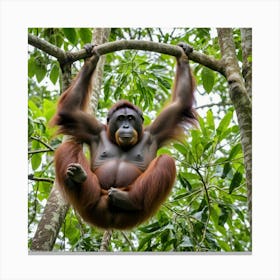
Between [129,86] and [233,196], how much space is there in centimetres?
153

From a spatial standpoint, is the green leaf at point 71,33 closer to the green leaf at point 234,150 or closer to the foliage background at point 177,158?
the foliage background at point 177,158

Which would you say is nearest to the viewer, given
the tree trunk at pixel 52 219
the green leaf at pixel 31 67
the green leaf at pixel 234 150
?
the tree trunk at pixel 52 219

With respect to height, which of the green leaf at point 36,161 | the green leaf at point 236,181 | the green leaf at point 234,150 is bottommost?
the green leaf at point 236,181

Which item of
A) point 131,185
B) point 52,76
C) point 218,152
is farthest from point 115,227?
point 52,76

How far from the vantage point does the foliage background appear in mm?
5391

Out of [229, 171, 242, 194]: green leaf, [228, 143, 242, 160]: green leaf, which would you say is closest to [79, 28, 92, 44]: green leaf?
[228, 143, 242, 160]: green leaf

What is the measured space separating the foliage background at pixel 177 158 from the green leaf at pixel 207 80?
0.01m

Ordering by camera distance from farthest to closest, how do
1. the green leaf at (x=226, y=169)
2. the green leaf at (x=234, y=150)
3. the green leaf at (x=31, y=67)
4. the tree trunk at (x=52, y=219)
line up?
the green leaf at (x=31, y=67) < the green leaf at (x=234, y=150) < the green leaf at (x=226, y=169) < the tree trunk at (x=52, y=219)

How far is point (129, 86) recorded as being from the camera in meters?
5.92

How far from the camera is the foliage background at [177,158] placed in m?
5.39

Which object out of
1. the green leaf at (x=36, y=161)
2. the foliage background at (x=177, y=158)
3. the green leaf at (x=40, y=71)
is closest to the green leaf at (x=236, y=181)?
the foliage background at (x=177, y=158)

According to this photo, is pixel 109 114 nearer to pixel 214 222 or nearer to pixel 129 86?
pixel 129 86

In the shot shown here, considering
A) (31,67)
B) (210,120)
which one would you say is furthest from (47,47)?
(210,120)

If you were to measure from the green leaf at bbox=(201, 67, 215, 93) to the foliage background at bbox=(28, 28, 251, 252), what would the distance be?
0.03 ft
